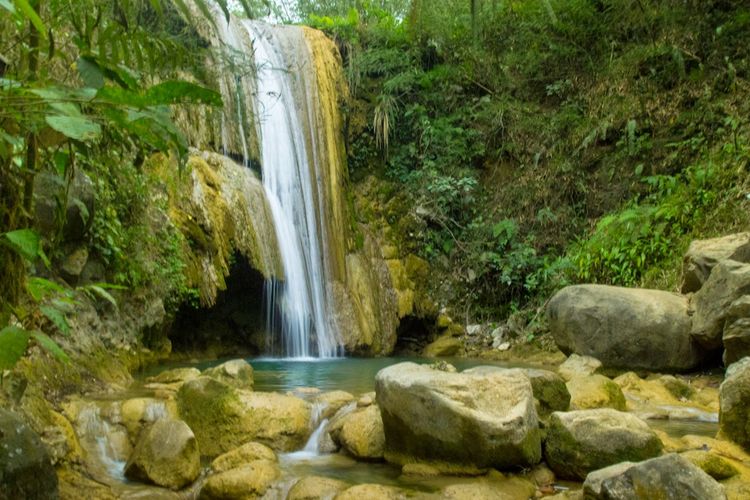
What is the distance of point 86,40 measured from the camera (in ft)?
4.43

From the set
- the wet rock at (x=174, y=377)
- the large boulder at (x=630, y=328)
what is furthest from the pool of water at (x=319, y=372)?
the large boulder at (x=630, y=328)

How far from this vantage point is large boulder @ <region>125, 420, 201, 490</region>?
3809mm

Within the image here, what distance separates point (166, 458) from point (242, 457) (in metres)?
0.46

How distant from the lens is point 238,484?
3701 mm

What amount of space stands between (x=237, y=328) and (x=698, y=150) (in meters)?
7.65

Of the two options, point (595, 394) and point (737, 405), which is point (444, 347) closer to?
point (595, 394)

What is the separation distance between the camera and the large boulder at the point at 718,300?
6008 mm

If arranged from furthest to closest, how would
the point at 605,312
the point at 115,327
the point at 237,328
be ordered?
1. the point at 237,328
2. the point at 605,312
3. the point at 115,327

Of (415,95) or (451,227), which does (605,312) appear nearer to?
(451,227)

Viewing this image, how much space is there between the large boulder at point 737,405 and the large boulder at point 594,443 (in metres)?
0.68

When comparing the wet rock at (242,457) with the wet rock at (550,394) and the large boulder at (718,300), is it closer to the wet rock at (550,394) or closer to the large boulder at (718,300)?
the wet rock at (550,394)

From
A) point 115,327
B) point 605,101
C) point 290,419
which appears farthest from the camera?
point 605,101

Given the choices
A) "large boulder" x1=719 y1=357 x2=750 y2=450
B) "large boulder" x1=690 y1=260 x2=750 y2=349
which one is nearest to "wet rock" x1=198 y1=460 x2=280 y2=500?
"large boulder" x1=719 y1=357 x2=750 y2=450

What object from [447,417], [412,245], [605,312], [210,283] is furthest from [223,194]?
[447,417]
